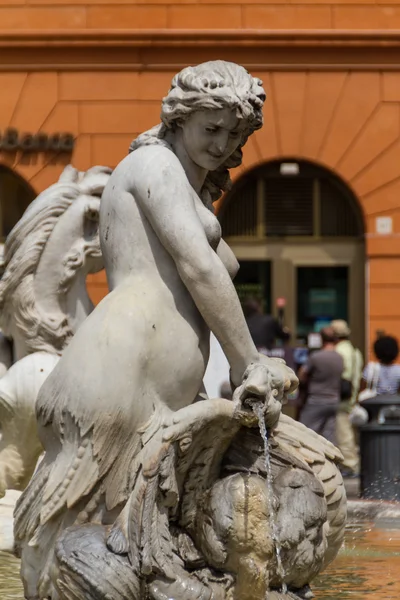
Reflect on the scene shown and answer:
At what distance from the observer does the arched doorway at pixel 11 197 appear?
26328 millimetres

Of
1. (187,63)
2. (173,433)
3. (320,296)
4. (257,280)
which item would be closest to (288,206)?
(257,280)

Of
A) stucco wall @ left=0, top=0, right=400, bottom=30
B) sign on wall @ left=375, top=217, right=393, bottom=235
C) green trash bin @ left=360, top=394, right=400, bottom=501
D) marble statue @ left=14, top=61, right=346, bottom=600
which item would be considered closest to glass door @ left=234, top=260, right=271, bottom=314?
sign on wall @ left=375, top=217, right=393, bottom=235

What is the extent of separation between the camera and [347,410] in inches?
663

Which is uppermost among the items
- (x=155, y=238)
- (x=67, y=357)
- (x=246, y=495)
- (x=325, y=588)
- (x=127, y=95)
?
(x=127, y=95)

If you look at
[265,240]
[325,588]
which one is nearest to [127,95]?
[265,240]

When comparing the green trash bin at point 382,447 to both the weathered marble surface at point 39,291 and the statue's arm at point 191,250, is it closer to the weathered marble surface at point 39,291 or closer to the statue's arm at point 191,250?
the weathered marble surface at point 39,291

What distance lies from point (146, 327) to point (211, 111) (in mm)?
705

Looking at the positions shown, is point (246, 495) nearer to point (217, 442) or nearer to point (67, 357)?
point (217, 442)

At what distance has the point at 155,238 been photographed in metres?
5.60

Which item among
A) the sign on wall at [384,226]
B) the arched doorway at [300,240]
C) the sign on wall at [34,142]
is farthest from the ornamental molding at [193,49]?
the sign on wall at [384,226]

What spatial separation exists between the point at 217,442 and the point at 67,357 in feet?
1.64

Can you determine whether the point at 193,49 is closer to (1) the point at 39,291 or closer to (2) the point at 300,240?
(2) the point at 300,240

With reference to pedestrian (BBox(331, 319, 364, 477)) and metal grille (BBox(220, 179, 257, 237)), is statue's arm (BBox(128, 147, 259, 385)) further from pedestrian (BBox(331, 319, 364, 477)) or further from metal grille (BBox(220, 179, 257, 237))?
metal grille (BBox(220, 179, 257, 237))

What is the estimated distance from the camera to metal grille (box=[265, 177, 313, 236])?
2633 cm
